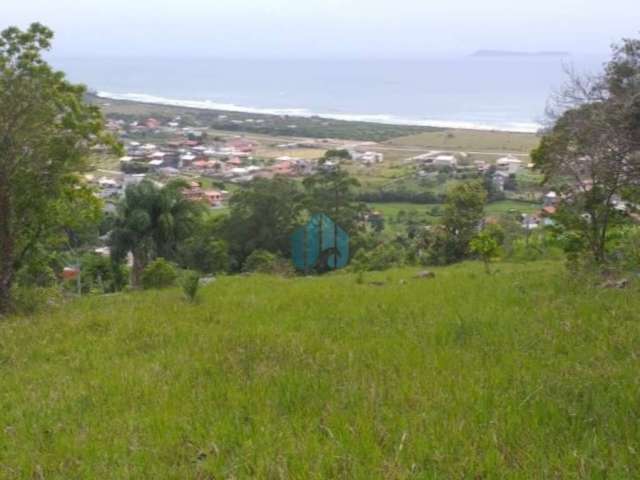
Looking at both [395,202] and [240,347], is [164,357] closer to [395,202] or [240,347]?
[240,347]

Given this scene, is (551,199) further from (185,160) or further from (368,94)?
(368,94)

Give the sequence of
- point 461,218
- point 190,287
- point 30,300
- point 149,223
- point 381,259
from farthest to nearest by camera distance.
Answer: point 461,218 < point 381,259 < point 149,223 < point 30,300 < point 190,287

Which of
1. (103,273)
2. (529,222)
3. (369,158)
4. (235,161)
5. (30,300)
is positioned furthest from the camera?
(235,161)

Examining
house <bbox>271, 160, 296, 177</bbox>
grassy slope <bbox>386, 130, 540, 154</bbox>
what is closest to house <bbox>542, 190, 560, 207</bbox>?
house <bbox>271, 160, 296, 177</bbox>

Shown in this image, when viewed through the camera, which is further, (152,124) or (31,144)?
(152,124)

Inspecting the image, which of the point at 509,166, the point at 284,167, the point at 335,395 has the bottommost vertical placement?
the point at 284,167

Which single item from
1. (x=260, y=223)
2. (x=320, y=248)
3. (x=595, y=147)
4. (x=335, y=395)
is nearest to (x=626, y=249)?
(x=595, y=147)

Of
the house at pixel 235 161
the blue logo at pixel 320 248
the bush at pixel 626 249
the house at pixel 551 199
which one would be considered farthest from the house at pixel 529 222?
the house at pixel 235 161

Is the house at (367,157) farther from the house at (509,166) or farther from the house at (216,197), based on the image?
the house at (216,197)
